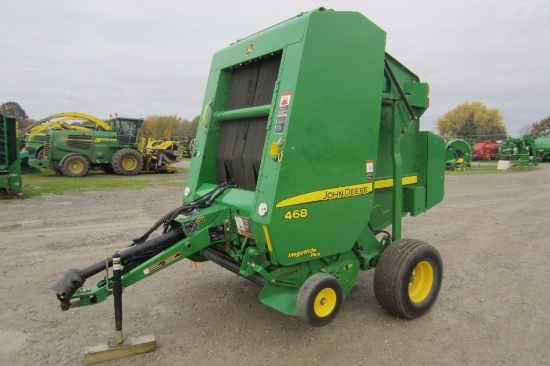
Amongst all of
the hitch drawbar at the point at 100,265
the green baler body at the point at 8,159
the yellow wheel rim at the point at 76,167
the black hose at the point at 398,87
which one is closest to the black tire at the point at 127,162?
the yellow wheel rim at the point at 76,167

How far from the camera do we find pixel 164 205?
410 inches

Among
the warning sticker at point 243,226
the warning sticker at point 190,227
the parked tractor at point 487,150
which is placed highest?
the parked tractor at point 487,150

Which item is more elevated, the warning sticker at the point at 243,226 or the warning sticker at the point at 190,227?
the warning sticker at the point at 243,226

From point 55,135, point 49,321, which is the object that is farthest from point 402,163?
point 55,135

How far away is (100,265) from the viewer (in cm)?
322

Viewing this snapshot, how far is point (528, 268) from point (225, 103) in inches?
180

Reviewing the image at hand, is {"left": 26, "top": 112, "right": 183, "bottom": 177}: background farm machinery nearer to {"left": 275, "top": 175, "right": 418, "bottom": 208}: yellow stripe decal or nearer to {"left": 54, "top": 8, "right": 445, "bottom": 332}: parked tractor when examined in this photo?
{"left": 54, "top": 8, "right": 445, "bottom": 332}: parked tractor

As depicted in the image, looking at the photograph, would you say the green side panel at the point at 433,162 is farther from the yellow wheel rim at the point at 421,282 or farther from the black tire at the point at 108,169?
the black tire at the point at 108,169

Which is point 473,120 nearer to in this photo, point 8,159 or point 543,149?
point 543,149

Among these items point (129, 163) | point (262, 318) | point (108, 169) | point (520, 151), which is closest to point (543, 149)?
point (520, 151)

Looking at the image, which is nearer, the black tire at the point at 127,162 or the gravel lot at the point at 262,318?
the gravel lot at the point at 262,318

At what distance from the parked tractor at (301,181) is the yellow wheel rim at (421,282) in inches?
0.4

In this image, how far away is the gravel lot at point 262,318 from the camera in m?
3.27

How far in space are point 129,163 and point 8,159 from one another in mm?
8028
